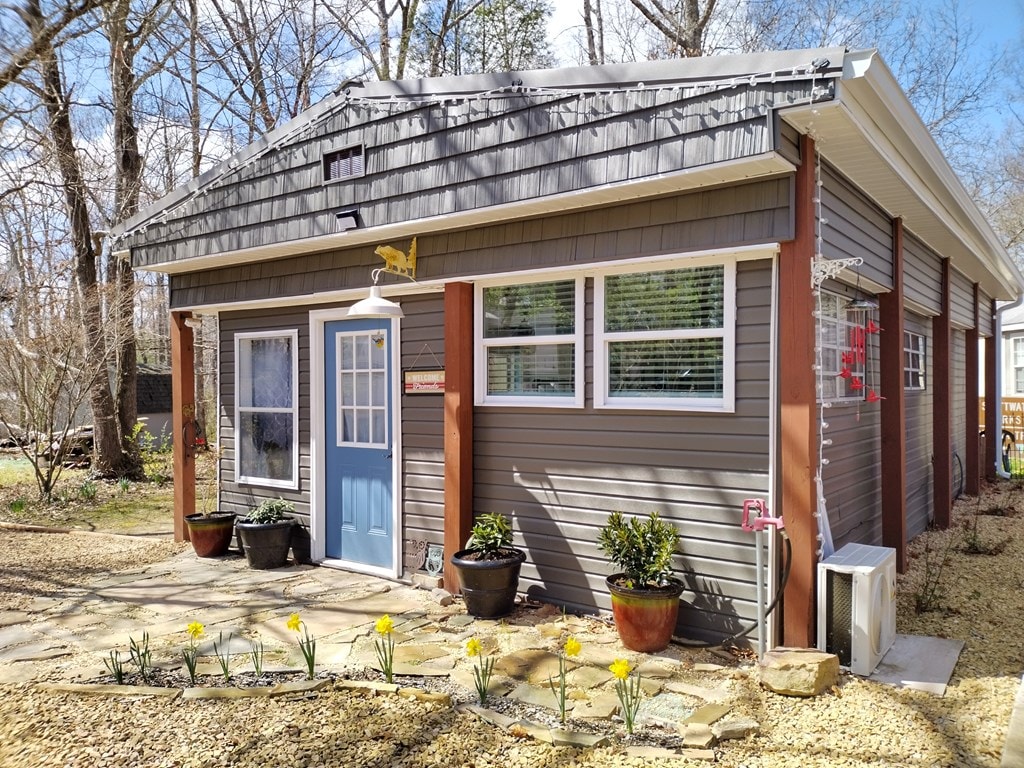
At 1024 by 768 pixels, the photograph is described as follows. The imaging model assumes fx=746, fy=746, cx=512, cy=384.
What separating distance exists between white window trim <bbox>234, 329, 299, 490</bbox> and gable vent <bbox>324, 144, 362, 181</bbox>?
1455mm

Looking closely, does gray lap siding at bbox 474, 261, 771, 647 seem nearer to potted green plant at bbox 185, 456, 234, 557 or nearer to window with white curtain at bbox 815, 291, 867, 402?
window with white curtain at bbox 815, 291, 867, 402

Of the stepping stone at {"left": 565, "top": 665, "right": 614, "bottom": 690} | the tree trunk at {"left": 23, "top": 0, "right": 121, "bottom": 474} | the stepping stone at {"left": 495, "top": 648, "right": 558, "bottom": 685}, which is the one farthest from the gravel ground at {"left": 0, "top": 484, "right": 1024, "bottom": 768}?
the tree trunk at {"left": 23, "top": 0, "right": 121, "bottom": 474}

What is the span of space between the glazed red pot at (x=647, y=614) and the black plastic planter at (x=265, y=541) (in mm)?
3209

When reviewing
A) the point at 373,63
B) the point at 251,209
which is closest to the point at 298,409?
the point at 251,209

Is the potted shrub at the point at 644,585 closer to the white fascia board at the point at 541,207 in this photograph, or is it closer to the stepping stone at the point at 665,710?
the stepping stone at the point at 665,710

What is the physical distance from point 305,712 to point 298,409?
3.49 metres

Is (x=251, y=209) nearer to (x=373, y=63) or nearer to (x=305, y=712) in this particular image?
(x=305, y=712)

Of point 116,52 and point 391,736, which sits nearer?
point 391,736

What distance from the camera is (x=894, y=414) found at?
570 cm

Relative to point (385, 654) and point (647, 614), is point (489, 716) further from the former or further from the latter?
point (647, 614)

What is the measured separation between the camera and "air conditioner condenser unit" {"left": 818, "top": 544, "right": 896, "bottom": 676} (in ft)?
12.1

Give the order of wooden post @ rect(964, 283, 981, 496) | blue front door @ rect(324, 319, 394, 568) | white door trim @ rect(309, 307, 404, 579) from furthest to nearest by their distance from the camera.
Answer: wooden post @ rect(964, 283, 981, 496)
white door trim @ rect(309, 307, 404, 579)
blue front door @ rect(324, 319, 394, 568)

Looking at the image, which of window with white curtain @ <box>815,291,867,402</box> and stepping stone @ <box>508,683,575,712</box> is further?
window with white curtain @ <box>815,291,867,402</box>

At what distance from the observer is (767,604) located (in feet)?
13.1
